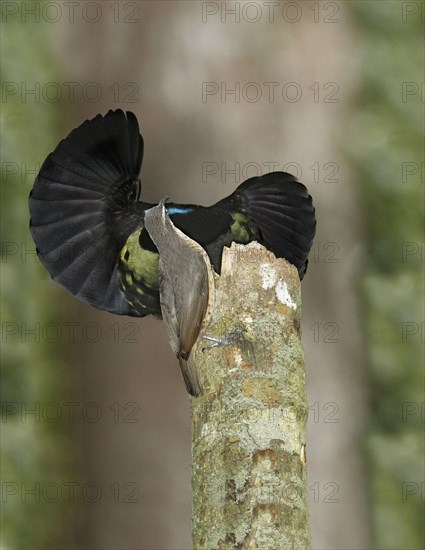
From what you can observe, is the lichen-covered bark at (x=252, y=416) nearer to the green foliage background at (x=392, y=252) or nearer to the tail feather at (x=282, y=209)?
the tail feather at (x=282, y=209)

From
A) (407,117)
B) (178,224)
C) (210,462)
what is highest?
(407,117)

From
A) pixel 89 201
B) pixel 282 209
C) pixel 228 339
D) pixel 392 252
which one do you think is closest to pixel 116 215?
pixel 89 201

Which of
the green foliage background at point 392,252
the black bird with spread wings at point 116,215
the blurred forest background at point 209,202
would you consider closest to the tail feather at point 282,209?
the black bird with spread wings at point 116,215

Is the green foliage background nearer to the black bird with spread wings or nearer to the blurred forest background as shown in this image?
the blurred forest background

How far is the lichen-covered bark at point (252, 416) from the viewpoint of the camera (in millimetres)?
1391

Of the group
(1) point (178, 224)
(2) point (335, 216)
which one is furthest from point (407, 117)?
(1) point (178, 224)

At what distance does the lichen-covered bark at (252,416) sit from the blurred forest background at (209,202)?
0.98 metres

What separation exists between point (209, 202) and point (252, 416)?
3.65ft

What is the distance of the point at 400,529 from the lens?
278cm

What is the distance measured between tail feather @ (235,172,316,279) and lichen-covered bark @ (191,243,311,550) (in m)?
0.18

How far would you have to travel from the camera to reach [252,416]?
1462 mm

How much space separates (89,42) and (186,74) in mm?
313

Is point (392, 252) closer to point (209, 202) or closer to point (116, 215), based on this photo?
point (209, 202)

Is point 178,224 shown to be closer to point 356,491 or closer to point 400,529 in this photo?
point 356,491
